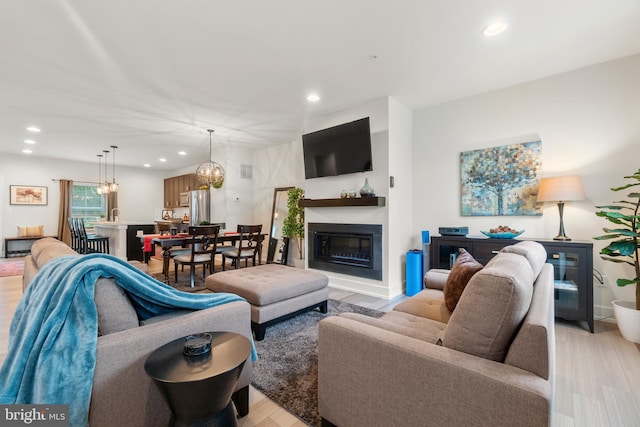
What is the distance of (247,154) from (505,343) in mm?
6646

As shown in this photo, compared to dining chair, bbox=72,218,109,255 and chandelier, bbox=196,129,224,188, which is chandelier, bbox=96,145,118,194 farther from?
chandelier, bbox=196,129,224,188

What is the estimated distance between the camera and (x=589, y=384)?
6.05 ft

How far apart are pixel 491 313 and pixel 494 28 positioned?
2515 millimetres

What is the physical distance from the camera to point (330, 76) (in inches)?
125

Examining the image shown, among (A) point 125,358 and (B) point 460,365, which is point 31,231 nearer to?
→ (A) point 125,358

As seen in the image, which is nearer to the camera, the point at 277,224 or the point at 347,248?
the point at 347,248

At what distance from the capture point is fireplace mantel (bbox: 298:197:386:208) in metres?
3.67

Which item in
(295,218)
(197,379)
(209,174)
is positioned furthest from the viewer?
(295,218)

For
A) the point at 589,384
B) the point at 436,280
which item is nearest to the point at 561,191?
the point at 436,280

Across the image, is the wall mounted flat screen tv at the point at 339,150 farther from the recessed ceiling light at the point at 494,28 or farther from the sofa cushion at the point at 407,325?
the sofa cushion at the point at 407,325

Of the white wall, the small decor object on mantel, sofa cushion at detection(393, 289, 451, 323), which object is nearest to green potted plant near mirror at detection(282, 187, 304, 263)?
the small decor object on mantel

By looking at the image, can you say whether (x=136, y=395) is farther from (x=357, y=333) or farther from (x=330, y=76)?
(x=330, y=76)

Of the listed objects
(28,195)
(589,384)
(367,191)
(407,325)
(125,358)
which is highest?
(28,195)

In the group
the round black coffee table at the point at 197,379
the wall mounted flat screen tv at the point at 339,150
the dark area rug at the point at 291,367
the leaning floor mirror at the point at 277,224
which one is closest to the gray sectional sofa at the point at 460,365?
the dark area rug at the point at 291,367
